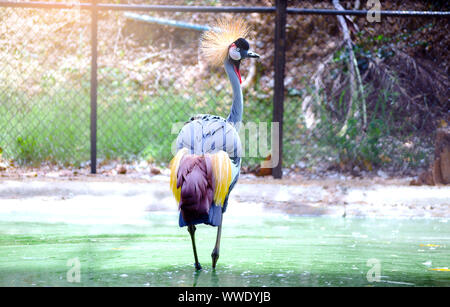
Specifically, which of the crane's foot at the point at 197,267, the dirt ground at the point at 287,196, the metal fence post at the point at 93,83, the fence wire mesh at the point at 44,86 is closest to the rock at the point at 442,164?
the dirt ground at the point at 287,196

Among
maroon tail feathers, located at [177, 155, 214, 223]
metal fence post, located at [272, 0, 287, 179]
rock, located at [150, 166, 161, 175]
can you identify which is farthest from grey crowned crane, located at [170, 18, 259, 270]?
rock, located at [150, 166, 161, 175]

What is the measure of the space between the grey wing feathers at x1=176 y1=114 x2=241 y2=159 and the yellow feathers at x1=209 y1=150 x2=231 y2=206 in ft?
0.33

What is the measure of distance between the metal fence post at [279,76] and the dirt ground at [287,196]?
1.94ft

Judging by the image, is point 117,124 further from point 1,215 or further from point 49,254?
point 49,254

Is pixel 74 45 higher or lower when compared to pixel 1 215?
higher

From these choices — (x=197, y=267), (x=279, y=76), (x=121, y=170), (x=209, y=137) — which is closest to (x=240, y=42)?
(x=209, y=137)

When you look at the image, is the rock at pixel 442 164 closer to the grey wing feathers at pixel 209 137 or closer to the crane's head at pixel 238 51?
the crane's head at pixel 238 51

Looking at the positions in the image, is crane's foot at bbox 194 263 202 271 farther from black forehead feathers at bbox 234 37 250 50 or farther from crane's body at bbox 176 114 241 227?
black forehead feathers at bbox 234 37 250 50

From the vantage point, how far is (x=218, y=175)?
4.35m

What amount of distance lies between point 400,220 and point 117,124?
5.12 metres

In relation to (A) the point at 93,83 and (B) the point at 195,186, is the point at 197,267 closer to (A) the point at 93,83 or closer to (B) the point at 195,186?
(B) the point at 195,186

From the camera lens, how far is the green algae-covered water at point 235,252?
430 cm
